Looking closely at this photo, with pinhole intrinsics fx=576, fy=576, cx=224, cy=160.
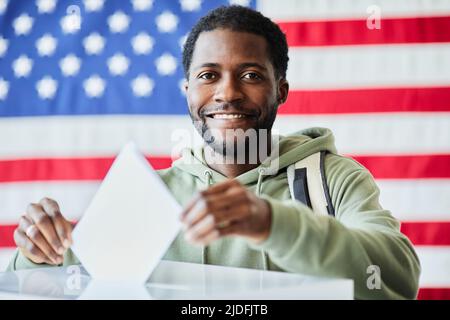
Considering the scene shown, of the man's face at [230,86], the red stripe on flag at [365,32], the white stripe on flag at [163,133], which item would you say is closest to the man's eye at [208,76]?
the man's face at [230,86]

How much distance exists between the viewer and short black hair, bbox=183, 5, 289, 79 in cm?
128

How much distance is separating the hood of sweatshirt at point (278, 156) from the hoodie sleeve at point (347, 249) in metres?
0.24

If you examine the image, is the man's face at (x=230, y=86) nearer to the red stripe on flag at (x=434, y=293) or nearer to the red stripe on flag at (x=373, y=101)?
the red stripe on flag at (x=373, y=101)

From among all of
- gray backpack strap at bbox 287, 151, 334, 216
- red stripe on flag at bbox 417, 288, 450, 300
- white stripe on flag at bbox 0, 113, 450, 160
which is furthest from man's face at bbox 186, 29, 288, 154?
red stripe on flag at bbox 417, 288, 450, 300

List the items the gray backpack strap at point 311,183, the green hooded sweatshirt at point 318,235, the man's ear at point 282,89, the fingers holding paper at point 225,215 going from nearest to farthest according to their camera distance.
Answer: the fingers holding paper at point 225,215 → the green hooded sweatshirt at point 318,235 → the gray backpack strap at point 311,183 → the man's ear at point 282,89

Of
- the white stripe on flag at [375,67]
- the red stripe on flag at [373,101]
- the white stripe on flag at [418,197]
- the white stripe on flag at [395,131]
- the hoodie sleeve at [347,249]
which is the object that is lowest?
the hoodie sleeve at [347,249]

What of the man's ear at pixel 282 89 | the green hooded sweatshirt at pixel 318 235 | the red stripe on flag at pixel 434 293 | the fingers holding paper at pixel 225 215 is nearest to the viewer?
the fingers holding paper at pixel 225 215

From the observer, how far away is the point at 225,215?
26.0 inches

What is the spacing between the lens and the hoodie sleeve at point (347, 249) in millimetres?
735

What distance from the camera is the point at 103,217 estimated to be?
0.75 m

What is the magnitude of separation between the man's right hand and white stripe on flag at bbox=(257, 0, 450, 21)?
57.3 inches

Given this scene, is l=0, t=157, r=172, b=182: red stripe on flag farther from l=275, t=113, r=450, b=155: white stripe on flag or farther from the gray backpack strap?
the gray backpack strap

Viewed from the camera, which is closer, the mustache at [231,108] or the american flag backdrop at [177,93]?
the mustache at [231,108]

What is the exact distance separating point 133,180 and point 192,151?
67 centimetres
